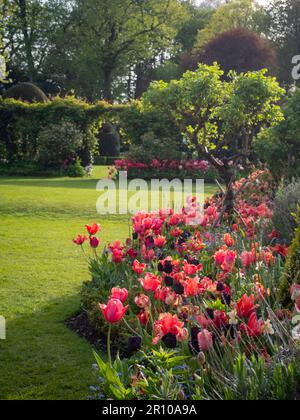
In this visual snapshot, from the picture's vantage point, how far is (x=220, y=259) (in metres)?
3.86

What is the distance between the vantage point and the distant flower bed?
850 inches

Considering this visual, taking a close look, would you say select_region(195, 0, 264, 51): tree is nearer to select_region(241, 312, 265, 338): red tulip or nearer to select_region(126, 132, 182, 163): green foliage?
select_region(126, 132, 182, 163): green foliage

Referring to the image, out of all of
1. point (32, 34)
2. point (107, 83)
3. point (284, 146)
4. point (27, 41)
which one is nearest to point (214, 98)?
point (284, 146)

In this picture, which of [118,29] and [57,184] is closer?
[57,184]

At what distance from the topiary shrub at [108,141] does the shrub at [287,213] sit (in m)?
31.4

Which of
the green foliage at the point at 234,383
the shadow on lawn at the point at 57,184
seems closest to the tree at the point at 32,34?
the shadow on lawn at the point at 57,184

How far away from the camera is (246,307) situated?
9.16 ft

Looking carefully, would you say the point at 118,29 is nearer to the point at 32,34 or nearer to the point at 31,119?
Answer: the point at 32,34

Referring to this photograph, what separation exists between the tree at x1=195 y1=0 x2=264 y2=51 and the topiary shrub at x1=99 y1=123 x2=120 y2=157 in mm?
14839

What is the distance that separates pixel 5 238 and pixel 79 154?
14.4 metres

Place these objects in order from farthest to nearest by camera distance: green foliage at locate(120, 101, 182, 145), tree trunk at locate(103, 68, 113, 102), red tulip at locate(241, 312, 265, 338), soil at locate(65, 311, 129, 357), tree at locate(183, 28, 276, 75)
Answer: tree trunk at locate(103, 68, 113, 102), tree at locate(183, 28, 276, 75), green foliage at locate(120, 101, 182, 145), soil at locate(65, 311, 129, 357), red tulip at locate(241, 312, 265, 338)

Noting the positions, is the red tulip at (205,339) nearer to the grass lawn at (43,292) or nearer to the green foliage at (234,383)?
the green foliage at (234,383)

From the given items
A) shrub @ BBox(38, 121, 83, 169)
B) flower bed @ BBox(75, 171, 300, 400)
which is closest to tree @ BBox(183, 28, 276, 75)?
shrub @ BBox(38, 121, 83, 169)

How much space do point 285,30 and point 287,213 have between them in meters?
44.4
